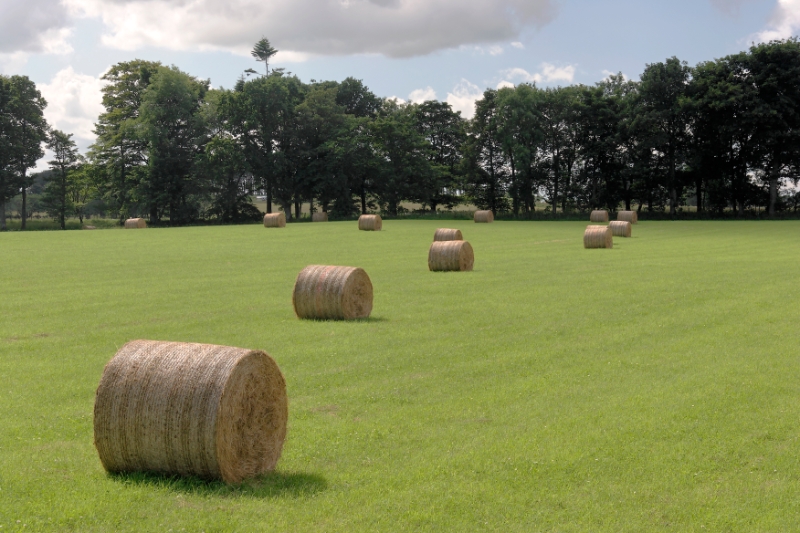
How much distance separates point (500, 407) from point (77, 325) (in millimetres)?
10591

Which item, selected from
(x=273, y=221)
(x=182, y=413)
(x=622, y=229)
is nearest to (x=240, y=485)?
(x=182, y=413)

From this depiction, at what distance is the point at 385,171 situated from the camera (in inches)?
3720

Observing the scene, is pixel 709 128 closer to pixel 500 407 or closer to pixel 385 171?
pixel 385 171

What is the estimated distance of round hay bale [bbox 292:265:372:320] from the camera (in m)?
17.1

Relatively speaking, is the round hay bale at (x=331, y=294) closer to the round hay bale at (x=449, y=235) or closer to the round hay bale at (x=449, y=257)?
the round hay bale at (x=449, y=257)

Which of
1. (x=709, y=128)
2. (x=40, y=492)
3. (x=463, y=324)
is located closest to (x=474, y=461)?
(x=40, y=492)

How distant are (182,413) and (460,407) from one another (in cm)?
410

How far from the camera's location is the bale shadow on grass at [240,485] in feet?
24.3

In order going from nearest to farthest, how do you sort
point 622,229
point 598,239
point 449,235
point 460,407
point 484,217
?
point 460,407 → point 598,239 → point 449,235 → point 622,229 → point 484,217

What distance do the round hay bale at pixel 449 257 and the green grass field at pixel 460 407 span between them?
3500 millimetres

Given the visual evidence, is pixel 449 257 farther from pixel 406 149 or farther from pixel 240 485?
pixel 406 149

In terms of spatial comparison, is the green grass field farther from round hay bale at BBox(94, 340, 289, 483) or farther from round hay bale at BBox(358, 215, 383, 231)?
round hay bale at BBox(358, 215, 383, 231)

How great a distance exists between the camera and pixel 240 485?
7625mm

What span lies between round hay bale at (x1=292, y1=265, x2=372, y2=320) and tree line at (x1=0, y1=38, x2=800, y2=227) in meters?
67.6
